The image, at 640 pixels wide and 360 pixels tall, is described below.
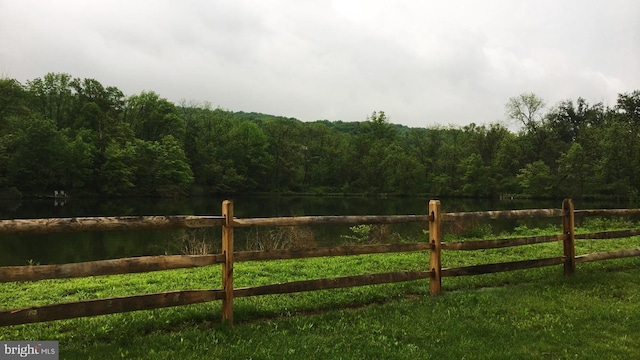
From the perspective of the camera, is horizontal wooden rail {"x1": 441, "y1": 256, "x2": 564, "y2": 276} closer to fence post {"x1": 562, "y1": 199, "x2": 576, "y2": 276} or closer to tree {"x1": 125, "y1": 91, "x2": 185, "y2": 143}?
fence post {"x1": 562, "y1": 199, "x2": 576, "y2": 276}

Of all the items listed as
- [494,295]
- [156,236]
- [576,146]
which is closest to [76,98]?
[156,236]

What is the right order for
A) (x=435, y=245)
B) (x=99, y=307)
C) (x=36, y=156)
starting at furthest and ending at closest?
(x=36, y=156)
(x=435, y=245)
(x=99, y=307)

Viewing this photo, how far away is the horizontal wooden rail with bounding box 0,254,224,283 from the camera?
3.96 metres

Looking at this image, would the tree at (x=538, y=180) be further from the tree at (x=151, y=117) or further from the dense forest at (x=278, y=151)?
the tree at (x=151, y=117)

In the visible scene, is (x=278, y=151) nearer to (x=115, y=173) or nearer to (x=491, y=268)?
(x=115, y=173)

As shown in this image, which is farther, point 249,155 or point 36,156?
point 249,155

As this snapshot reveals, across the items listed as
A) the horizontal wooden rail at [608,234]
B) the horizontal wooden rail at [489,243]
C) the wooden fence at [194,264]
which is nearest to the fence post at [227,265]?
the wooden fence at [194,264]

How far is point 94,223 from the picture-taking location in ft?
14.4

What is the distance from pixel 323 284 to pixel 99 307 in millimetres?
2462

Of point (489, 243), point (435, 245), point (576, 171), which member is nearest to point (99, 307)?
point (435, 245)

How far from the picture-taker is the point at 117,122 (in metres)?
72.9

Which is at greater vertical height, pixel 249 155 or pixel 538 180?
pixel 249 155

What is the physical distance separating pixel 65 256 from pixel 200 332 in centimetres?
1225

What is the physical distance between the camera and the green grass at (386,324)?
14.0ft
